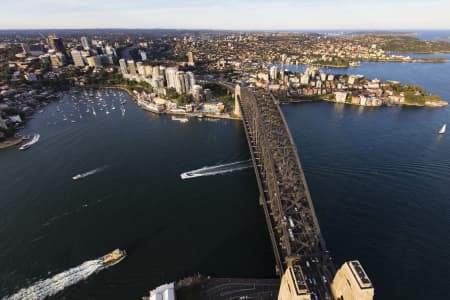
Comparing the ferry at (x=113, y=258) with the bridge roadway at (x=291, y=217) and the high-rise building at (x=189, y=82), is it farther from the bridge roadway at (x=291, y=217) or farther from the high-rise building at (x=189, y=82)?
the high-rise building at (x=189, y=82)

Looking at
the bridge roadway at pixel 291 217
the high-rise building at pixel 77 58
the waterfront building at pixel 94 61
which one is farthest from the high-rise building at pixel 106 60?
the bridge roadway at pixel 291 217

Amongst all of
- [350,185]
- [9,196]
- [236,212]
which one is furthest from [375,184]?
[9,196]

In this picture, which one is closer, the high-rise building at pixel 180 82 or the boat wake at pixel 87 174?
the boat wake at pixel 87 174

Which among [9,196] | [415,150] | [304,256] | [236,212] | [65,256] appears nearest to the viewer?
[304,256]

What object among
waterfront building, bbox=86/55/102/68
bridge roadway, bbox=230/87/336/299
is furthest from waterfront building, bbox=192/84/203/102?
waterfront building, bbox=86/55/102/68

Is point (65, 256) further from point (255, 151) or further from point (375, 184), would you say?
point (375, 184)
